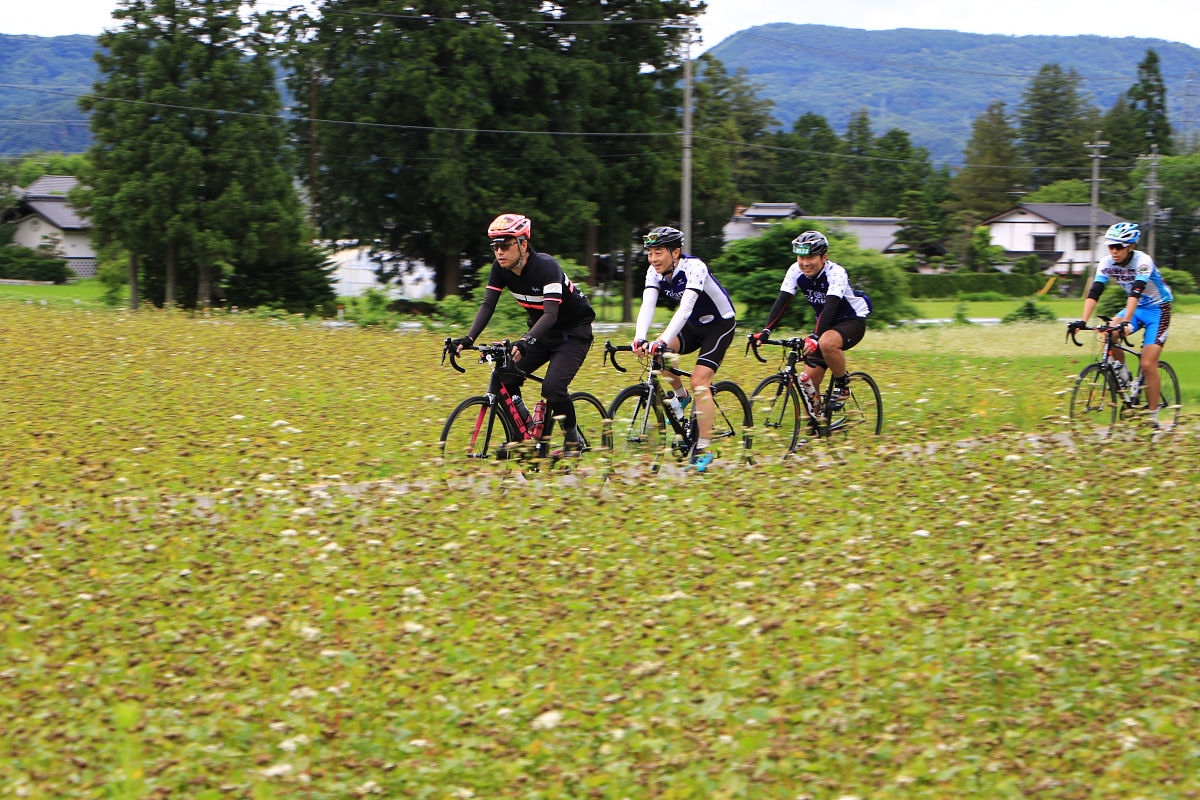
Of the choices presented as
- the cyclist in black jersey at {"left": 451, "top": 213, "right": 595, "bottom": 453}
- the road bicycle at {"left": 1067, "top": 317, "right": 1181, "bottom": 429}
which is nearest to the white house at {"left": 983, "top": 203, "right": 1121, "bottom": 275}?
the road bicycle at {"left": 1067, "top": 317, "right": 1181, "bottom": 429}

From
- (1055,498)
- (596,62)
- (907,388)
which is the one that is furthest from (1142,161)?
(1055,498)

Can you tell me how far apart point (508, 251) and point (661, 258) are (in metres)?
1.40

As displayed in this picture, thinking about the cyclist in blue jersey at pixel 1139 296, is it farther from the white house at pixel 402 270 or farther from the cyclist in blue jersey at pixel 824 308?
the white house at pixel 402 270

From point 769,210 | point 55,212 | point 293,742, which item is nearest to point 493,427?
point 293,742

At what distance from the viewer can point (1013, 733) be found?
179 inches

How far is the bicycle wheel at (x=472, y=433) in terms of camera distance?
28.6 ft

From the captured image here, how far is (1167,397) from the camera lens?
1213 centimetres

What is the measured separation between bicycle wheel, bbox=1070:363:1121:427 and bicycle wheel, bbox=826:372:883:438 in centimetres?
208

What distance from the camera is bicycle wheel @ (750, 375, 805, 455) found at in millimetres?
10445

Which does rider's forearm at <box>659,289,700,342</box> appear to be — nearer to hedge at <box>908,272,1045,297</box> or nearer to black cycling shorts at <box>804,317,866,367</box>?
black cycling shorts at <box>804,317,866,367</box>

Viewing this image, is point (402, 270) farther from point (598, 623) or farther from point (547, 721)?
point (547, 721)

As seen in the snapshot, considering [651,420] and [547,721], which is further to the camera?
[651,420]

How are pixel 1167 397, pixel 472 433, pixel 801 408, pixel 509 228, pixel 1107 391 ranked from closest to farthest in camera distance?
pixel 509 228 → pixel 472 433 → pixel 801 408 → pixel 1107 391 → pixel 1167 397

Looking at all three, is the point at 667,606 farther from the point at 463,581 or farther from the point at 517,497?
the point at 517,497
